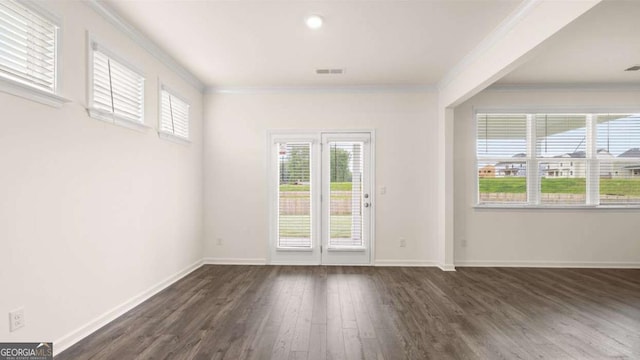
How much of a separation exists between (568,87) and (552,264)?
279 centimetres

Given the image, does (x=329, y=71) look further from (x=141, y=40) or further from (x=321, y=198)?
(x=141, y=40)

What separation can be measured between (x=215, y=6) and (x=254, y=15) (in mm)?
344

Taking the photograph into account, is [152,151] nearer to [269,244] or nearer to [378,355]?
[269,244]

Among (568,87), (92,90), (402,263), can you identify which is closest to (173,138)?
(92,90)

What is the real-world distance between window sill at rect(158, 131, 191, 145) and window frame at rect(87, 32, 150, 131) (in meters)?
0.32

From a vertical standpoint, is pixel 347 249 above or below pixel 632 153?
below

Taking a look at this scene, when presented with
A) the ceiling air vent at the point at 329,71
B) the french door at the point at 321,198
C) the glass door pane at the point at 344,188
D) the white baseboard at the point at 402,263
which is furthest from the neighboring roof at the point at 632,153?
the ceiling air vent at the point at 329,71

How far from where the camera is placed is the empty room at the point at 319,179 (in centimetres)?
224

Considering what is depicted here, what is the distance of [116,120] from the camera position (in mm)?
2828

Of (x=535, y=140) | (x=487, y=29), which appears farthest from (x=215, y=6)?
(x=535, y=140)

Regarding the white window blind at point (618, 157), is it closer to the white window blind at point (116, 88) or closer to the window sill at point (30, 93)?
the white window blind at point (116, 88)

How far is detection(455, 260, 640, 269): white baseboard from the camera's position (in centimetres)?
465

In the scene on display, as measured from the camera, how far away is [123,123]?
9.62 ft

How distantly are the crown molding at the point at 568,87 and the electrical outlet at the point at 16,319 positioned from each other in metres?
5.88
